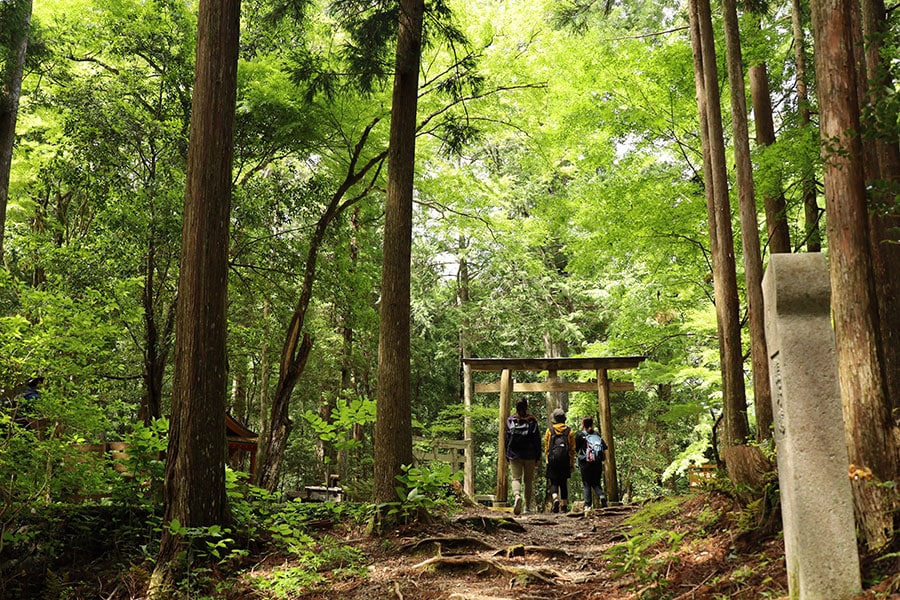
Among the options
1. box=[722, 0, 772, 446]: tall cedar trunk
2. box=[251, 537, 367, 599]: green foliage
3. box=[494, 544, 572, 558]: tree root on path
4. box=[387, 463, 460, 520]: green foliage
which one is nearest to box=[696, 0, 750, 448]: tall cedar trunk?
box=[722, 0, 772, 446]: tall cedar trunk

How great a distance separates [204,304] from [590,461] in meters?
7.31

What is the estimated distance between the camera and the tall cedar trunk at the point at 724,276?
769 cm

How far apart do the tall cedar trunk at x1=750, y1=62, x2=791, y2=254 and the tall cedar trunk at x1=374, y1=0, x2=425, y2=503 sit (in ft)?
18.1

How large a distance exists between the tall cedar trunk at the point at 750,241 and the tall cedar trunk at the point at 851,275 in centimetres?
326

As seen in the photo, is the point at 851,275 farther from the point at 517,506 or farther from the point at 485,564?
the point at 517,506

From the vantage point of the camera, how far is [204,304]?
6.30 meters

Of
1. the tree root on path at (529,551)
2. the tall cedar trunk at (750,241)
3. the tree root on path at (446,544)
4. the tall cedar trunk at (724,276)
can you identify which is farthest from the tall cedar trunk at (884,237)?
the tree root on path at (446,544)

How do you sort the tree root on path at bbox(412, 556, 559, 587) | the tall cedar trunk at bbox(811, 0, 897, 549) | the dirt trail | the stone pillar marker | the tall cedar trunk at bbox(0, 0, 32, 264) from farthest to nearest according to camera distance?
the tall cedar trunk at bbox(0, 0, 32, 264) → the tree root on path at bbox(412, 556, 559, 587) → the dirt trail → the tall cedar trunk at bbox(811, 0, 897, 549) → the stone pillar marker

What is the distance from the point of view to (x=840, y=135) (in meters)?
4.34

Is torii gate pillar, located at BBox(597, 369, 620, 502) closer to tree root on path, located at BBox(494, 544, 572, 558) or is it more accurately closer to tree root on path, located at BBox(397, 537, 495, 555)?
tree root on path, located at BBox(494, 544, 572, 558)

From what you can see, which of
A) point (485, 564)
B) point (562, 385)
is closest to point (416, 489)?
point (485, 564)

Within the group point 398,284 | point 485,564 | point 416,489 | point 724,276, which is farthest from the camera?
point 724,276

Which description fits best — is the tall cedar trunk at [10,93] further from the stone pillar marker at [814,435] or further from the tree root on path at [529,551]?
the stone pillar marker at [814,435]

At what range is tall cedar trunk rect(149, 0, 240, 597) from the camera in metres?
6.05
